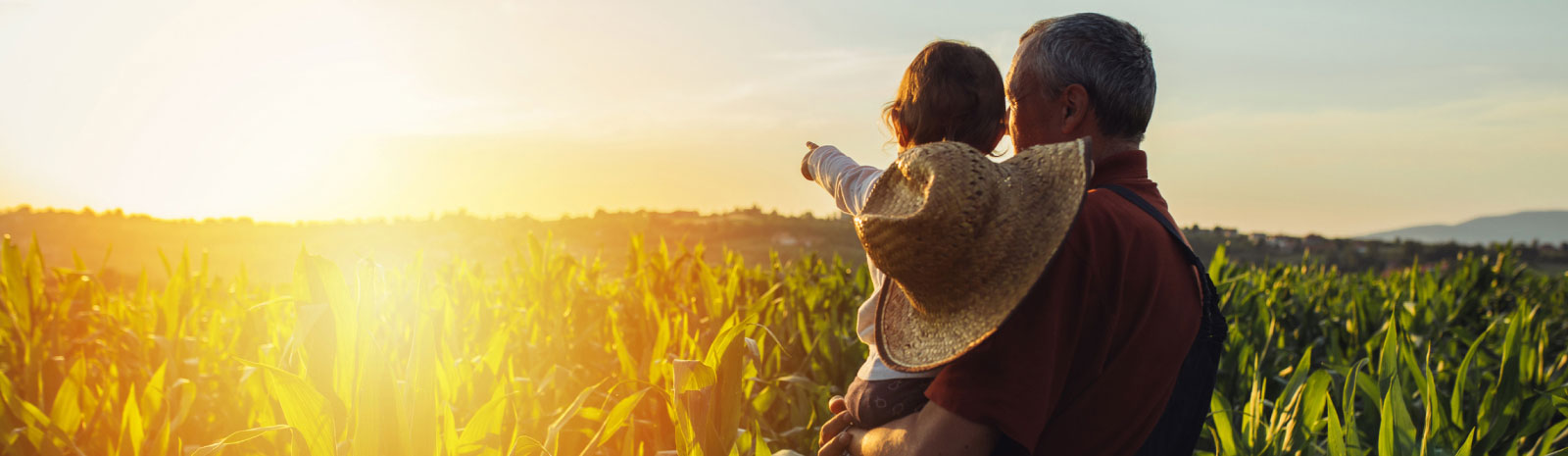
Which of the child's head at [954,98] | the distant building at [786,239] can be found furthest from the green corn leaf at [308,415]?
the distant building at [786,239]

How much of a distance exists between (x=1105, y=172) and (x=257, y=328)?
11.8 ft

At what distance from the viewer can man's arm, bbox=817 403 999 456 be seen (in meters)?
1.07

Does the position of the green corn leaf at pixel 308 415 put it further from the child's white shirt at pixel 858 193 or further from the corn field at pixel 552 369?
the child's white shirt at pixel 858 193

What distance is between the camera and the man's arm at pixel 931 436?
3.51ft

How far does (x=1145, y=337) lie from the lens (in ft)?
3.85

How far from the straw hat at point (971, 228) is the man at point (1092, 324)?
36 millimetres

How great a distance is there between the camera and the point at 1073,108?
133 centimetres

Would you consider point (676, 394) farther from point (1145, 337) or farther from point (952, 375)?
point (1145, 337)

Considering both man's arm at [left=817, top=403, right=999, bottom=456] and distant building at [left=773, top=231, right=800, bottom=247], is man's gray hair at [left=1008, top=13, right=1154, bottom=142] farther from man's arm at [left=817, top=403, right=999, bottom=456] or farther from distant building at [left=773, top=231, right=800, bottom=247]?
distant building at [left=773, top=231, right=800, bottom=247]

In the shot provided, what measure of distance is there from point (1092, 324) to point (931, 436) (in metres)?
0.28

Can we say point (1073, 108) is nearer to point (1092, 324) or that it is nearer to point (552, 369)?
point (1092, 324)

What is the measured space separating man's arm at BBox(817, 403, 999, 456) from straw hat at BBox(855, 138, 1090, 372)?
4.3 inches

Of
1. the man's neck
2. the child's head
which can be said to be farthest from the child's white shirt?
the man's neck

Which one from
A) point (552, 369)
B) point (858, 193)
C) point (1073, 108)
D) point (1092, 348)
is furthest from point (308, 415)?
point (552, 369)
